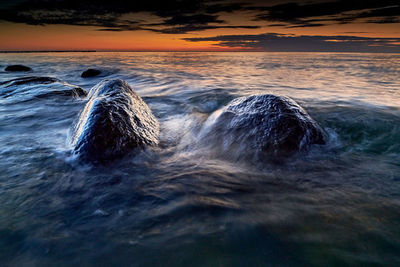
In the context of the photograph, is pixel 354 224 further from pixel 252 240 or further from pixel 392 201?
pixel 252 240

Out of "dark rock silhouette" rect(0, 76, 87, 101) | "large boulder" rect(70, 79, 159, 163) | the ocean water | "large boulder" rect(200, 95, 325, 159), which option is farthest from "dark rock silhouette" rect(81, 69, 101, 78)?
"large boulder" rect(200, 95, 325, 159)

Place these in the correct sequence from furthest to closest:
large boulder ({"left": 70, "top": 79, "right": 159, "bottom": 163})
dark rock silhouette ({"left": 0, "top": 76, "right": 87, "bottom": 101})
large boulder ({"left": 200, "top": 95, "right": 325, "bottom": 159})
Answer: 1. dark rock silhouette ({"left": 0, "top": 76, "right": 87, "bottom": 101})
2. large boulder ({"left": 200, "top": 95, "right": 325, "bottom": 159})
3. large boulder ({"left": 70, "top": 79, "right": 159, "bottom": 163})

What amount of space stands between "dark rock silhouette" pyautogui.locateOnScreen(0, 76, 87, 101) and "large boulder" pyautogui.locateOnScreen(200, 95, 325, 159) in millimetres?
6551

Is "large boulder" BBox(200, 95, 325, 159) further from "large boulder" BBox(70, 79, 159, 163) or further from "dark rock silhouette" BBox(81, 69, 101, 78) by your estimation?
"dark rock silhouette" BBox(81, 69, 101, 78)

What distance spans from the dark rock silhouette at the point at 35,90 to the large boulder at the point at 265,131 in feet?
21.5

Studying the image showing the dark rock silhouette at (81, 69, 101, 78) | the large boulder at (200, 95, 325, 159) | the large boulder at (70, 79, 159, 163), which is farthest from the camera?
the dark rock silhouette at (81, 69, 101, 78)

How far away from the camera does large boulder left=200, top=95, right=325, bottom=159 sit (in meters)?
3.30

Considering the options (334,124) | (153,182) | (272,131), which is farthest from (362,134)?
(153,182)

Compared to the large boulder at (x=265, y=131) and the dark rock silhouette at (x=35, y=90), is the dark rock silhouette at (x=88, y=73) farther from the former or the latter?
the large boulder at (x=265, y=131)

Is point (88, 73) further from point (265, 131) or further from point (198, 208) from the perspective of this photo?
point (198, 208)

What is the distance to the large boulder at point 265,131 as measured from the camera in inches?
130

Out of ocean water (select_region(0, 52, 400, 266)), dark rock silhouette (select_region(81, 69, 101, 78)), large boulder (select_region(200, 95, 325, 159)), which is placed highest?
dark rock silhouette (select_region(81, 69, 101, 78))

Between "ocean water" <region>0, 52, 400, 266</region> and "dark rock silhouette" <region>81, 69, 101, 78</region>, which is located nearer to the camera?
"ocean water" <region>0, 52, 400, 266</region>

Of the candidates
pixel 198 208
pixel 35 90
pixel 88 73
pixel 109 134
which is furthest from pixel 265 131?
pixel 88 73
